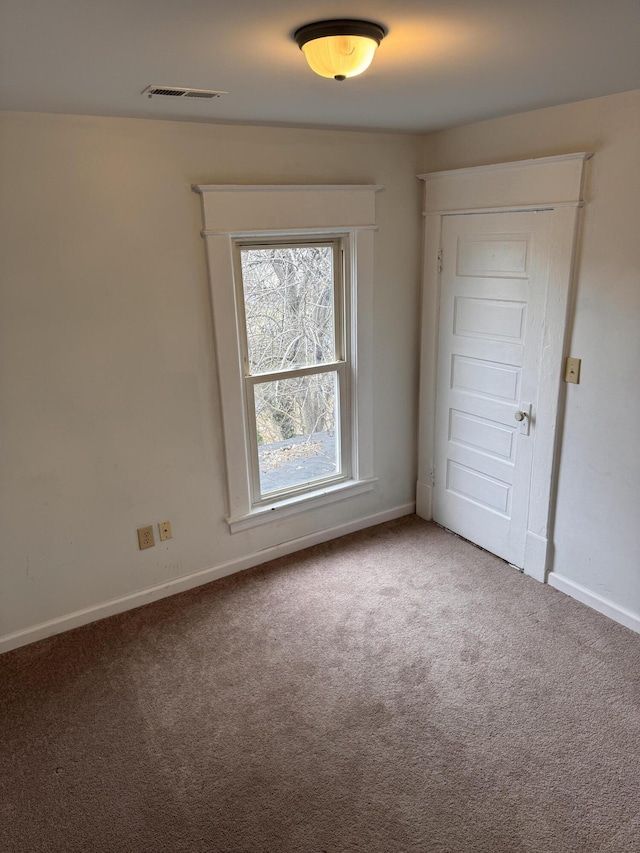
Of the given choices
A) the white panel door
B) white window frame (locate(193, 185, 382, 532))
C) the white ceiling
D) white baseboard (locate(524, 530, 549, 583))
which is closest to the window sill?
white window frame (locate(193, 185, 382, 532))

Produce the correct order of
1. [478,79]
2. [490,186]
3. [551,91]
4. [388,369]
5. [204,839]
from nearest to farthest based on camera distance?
1. [204,839]
2. [478,79]
3. [551,91]
4. [490,186]
5. [388,369]

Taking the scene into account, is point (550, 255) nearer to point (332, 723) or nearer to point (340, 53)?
point (340, 53)

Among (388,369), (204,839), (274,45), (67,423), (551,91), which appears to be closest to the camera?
(274,45)

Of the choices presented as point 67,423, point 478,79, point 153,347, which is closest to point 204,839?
point 67,423

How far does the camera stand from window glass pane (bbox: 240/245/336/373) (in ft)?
9.69

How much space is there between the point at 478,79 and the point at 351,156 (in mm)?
1118

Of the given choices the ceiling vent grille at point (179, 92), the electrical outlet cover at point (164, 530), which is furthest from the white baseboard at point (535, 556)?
the ceiling vent grille at point (179, 92)

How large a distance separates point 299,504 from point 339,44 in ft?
7.68

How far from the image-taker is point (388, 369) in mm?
3471

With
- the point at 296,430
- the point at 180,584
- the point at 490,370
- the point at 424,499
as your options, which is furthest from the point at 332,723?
the point at 490,370

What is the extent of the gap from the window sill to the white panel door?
1.77 feet

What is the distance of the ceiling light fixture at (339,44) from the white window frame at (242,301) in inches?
47.4

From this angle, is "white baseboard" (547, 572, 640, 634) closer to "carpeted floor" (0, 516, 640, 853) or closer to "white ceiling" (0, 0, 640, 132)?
"carpeted floor" (0, 516, 640, 853)

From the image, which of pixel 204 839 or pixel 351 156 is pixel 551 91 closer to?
pixel 351 156
